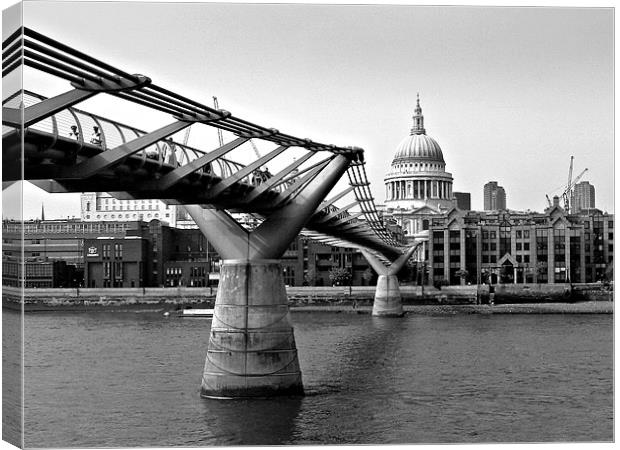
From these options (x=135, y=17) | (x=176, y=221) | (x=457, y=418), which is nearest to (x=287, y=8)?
(x=135, y=17)

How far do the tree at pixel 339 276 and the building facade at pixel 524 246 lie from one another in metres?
8.33

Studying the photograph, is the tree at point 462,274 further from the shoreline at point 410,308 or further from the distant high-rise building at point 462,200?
the distant high-rise building at point 462,200

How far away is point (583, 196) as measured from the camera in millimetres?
22547

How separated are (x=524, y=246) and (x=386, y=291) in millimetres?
28835

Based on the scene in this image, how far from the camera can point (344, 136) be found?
23.7 metres

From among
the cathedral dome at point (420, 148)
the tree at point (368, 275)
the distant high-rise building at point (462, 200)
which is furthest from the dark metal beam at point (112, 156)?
the tree at point (368, 275)

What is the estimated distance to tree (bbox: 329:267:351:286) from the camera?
6851 cm

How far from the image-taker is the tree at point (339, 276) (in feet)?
225

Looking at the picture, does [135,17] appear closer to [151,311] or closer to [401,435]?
[401,435]

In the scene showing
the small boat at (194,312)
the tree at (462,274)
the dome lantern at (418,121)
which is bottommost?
→ the small boat at (194,312)

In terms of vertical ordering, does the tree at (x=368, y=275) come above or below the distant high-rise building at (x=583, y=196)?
below

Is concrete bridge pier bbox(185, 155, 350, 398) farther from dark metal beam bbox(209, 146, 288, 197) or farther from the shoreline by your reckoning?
the shoreline

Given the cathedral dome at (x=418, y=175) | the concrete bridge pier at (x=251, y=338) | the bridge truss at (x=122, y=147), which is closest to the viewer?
the bridge truss at (x=122, y=147)

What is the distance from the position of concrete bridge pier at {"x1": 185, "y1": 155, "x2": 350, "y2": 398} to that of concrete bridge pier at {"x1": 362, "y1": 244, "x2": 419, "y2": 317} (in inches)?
1590
